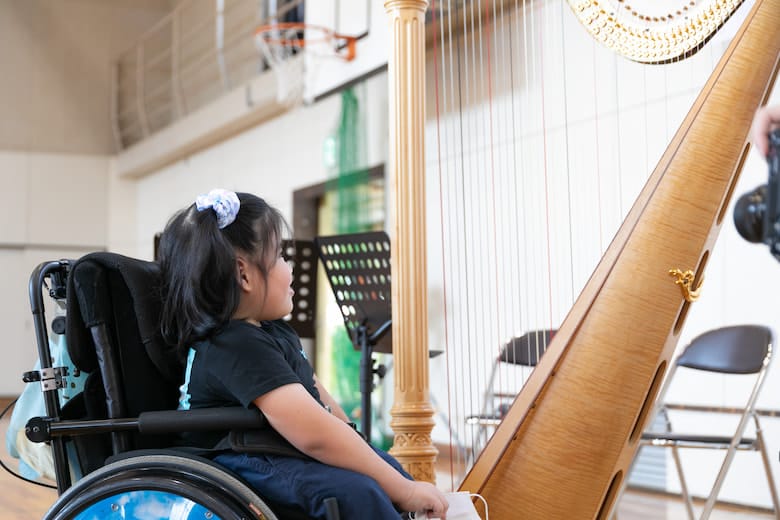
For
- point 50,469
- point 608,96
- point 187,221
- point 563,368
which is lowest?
point 50,469

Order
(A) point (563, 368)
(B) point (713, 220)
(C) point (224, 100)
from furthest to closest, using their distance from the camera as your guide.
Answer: (C) point (224, 100) → (B) point (713, 220) → (A) point (563, 368)

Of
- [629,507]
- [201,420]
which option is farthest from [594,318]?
[629,507]

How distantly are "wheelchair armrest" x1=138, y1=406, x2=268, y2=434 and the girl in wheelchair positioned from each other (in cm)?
2

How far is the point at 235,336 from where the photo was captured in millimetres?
1543

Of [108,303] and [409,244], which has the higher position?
[409,244]

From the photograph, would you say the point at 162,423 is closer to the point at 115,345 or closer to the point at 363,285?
the point at 115,345

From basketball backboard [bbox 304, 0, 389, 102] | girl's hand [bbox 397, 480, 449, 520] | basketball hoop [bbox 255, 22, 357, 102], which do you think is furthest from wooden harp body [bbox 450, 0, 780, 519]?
basketball hoop [bbox 255, 22, 357, 102]

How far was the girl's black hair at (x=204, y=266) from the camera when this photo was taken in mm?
1566

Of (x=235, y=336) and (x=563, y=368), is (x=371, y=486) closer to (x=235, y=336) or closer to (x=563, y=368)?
(x=235, y=336)

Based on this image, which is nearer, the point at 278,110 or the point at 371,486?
the point at 371,486

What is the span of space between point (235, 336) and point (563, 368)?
797 mm

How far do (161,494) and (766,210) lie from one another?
3.08ft

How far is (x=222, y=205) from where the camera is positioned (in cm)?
158

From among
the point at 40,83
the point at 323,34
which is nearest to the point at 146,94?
the point at 40,83
